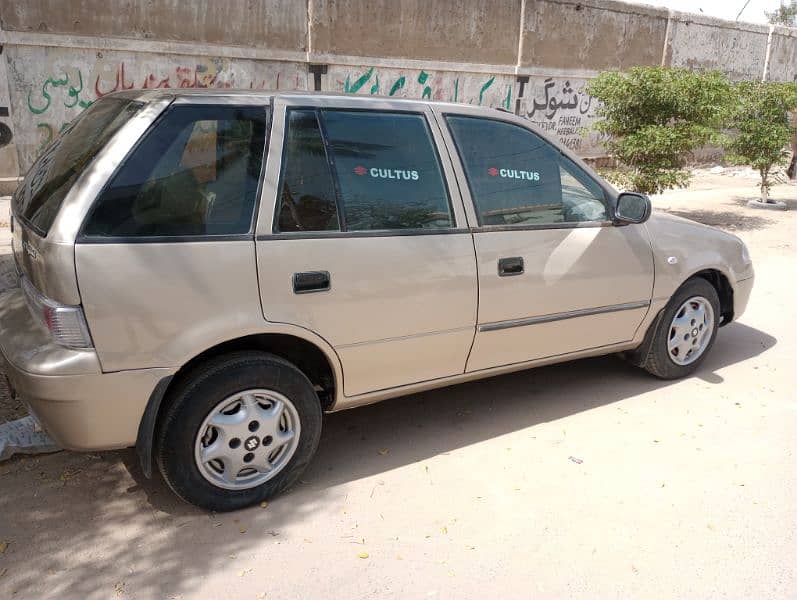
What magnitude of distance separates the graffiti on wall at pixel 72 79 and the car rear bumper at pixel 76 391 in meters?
7.42

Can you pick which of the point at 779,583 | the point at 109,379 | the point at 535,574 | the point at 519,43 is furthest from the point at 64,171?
the point at 519,43

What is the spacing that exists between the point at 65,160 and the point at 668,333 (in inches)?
143

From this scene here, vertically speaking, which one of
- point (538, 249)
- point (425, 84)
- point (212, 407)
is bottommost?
point (212, 407)

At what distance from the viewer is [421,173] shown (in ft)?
11.9

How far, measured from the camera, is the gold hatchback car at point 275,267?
114 inches

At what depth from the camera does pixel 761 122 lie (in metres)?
11.9

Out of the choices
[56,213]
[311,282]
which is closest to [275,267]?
[311,282]

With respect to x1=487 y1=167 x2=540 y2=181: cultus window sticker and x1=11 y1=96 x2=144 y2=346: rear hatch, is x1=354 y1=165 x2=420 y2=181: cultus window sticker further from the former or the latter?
x1=11 y1=96 x2=144 y2=346: rear hatch

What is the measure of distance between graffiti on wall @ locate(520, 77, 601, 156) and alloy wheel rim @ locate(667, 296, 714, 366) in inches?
438

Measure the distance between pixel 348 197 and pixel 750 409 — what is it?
9.67ft

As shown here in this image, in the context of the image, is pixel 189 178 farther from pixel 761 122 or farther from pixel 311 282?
pixel 761 122

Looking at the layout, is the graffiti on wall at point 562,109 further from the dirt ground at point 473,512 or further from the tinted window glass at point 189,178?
the tinted window glass at point 189,178

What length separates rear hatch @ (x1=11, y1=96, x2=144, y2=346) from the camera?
2.79 m

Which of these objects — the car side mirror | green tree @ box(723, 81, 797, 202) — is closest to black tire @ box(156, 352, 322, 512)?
the car side mirror
